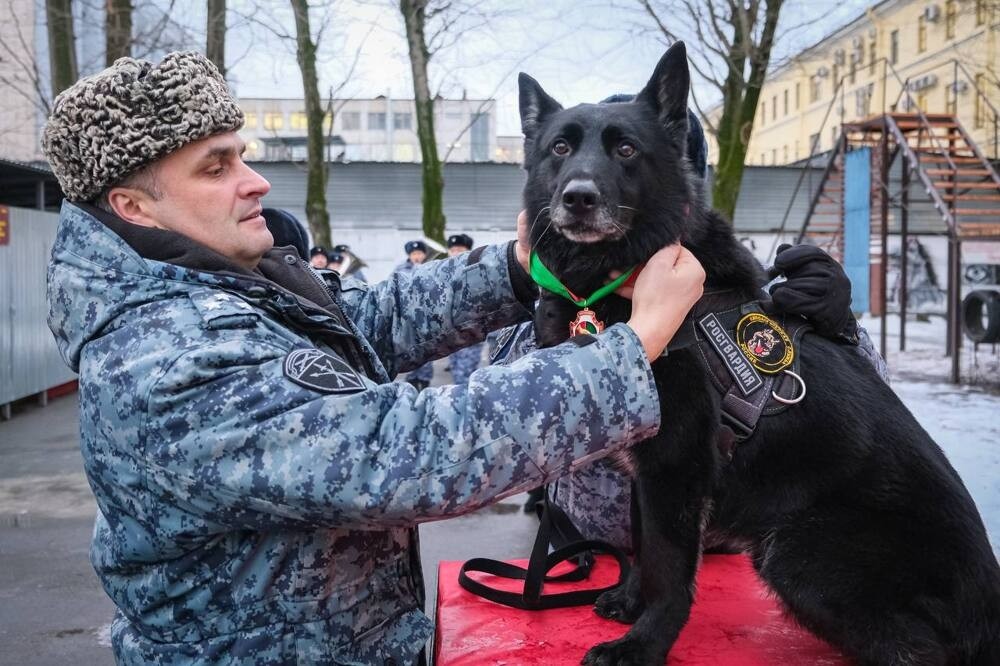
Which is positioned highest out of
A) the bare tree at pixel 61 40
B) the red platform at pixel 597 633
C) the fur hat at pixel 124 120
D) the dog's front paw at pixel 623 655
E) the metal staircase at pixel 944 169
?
the bare tree at pixel 61 40

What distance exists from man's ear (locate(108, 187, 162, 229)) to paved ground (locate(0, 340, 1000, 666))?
2.73 metres

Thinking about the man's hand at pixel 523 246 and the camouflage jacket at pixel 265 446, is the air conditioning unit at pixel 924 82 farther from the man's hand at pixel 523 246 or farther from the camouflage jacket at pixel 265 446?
the camouflage jacket at pixel 265 446

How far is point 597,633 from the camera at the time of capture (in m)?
1.94

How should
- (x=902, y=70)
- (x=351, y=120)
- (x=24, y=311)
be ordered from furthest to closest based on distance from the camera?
(x=351, y=120) → (x=902, y=70) → (x=24, y=311)

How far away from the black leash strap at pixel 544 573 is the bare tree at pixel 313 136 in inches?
536

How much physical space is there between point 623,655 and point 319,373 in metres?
0.95

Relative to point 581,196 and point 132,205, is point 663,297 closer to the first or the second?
point 581,196

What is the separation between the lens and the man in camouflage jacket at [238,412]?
4.28 ft

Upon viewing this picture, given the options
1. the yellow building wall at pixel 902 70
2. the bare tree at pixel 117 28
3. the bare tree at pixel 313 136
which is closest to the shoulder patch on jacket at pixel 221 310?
the bare tree at pixel 117 28

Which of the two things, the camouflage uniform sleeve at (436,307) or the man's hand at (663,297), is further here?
the camouflage uniform sleeve at (436,307)

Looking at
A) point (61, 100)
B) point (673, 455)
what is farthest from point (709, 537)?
point (61, 100)

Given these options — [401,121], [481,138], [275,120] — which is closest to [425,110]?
[481,138]

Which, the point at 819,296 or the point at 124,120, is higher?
the point at 124,120

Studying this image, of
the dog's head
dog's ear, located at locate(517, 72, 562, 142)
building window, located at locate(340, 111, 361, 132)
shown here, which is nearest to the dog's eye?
the dog's head
